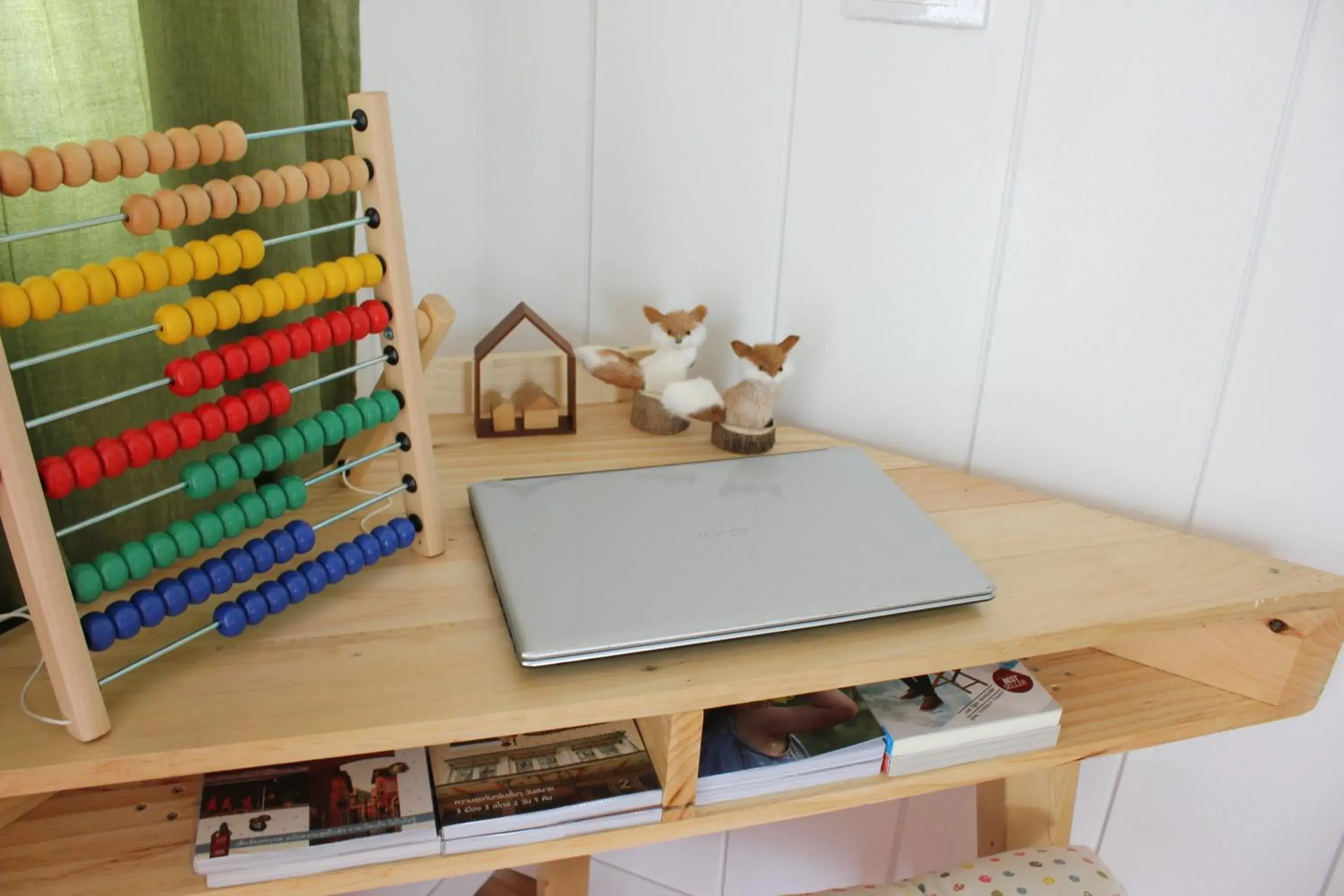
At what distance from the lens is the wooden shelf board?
73cm

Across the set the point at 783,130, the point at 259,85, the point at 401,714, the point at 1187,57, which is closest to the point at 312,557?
the point at 401,714

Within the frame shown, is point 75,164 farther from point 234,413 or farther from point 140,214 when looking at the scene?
point 234,413

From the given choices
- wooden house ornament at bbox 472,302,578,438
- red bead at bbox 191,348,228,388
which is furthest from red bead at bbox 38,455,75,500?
wooden house ornament at bbox 472,302,578,438

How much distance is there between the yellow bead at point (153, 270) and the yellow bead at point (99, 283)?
0.02 metres

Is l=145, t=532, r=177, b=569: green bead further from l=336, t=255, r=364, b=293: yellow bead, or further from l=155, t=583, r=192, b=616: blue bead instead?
l=336, t=255, r=364, b=293: yellow bead

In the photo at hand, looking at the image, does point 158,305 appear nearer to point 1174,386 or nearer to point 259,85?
point 259,85

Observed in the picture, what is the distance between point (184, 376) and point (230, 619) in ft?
0.54

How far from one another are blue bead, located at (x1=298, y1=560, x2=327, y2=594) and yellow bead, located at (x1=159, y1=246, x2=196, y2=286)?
218 mm

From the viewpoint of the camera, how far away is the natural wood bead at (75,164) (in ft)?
1.95

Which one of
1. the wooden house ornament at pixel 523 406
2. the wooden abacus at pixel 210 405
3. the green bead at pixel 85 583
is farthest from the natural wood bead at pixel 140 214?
the wooden house ornament at pixel 523 406

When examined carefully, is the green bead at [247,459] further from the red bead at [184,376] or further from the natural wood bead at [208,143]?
the natural wood bead at [208,143]

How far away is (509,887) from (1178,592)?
1.08 meters

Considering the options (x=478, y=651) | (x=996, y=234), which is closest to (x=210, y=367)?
(x=478, y=651)

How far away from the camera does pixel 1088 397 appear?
1.13m
